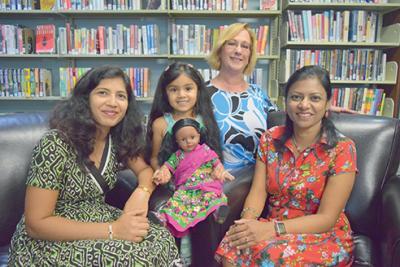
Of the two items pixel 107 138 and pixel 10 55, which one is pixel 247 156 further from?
pixel 10 55

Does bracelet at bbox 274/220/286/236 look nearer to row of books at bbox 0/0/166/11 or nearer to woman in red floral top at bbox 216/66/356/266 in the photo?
woman in red floral top at bbox 216/66/356/266

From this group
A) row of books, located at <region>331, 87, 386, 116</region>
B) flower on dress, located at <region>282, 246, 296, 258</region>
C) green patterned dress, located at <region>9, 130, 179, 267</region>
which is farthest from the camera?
row of books, located at <region>331, 87, 386, 116</region>

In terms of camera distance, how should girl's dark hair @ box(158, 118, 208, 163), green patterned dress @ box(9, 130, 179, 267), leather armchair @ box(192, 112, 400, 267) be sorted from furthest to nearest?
girl's dark hair @ box(158, 118, 208, 163) → leather armchair @ box(192, 112, 400, 267) → green patterned dress @ box(9, 130, 179, 267)

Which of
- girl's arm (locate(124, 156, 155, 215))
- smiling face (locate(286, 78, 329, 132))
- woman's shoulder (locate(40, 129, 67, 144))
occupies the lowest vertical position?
girl's arm (locate(124, 156, 155, 215))

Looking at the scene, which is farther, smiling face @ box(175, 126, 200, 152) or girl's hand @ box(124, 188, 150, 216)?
smiling face @ box(175, 126, 200, 152)

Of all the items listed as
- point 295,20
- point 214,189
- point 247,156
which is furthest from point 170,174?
point 295,20

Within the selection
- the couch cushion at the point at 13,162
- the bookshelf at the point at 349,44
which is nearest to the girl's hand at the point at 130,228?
the couch cushion at the point at 13,162

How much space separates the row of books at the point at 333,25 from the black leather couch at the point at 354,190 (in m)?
1.55

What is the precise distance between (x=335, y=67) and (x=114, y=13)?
212cm

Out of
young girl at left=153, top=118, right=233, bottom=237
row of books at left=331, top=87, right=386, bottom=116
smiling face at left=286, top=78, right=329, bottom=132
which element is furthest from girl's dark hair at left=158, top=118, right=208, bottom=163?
row of books at left=331, top=87, right=386, bottom=116

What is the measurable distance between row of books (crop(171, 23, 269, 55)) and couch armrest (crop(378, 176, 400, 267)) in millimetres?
2060

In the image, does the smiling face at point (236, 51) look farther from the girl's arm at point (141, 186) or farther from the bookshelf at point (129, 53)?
the bookshelf at point (129, 53)

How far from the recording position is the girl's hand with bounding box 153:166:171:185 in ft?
4.82

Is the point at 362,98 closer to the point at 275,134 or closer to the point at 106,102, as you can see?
the point at 275,134
